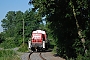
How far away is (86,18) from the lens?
2423cm

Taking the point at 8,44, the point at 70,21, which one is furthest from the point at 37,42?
the point at 8,44

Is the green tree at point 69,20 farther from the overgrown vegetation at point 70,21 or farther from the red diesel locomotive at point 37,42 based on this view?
the red diesel locomotive at point 37,42

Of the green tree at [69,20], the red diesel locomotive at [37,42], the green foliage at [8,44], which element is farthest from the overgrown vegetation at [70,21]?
the green foliage at [8,44]

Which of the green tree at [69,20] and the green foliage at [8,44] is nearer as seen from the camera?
the green tree at [69,20]

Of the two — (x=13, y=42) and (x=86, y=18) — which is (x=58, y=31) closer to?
(x=86, y=18)

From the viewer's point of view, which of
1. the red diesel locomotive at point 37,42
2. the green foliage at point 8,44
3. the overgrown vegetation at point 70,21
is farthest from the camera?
the green foliage at point 8,44

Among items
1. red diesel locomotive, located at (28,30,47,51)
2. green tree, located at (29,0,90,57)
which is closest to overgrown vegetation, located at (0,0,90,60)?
green tree, located at (29,0,90,57)

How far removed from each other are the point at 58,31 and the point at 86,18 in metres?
3.92

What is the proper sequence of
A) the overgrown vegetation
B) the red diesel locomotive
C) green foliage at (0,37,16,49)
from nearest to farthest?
1. the overgrown vegetation
2. the red diesel locomotive
3. green foliage at (0,37,16,49)

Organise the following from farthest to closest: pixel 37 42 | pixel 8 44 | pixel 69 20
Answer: pixel 8 44, pixel 37 42, pixel 69 20

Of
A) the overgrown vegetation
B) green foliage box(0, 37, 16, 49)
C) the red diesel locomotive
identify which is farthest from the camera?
green foliage box(0, 37, 16, 49)

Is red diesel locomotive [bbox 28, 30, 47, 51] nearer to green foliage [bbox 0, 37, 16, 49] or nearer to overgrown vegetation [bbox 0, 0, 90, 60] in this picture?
overgrown vegetation [bbox 0, 0, 90, 60]

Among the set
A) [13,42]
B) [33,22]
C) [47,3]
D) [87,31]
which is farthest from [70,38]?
[33,22]

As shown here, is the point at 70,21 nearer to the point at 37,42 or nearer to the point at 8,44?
the point at 37,42
